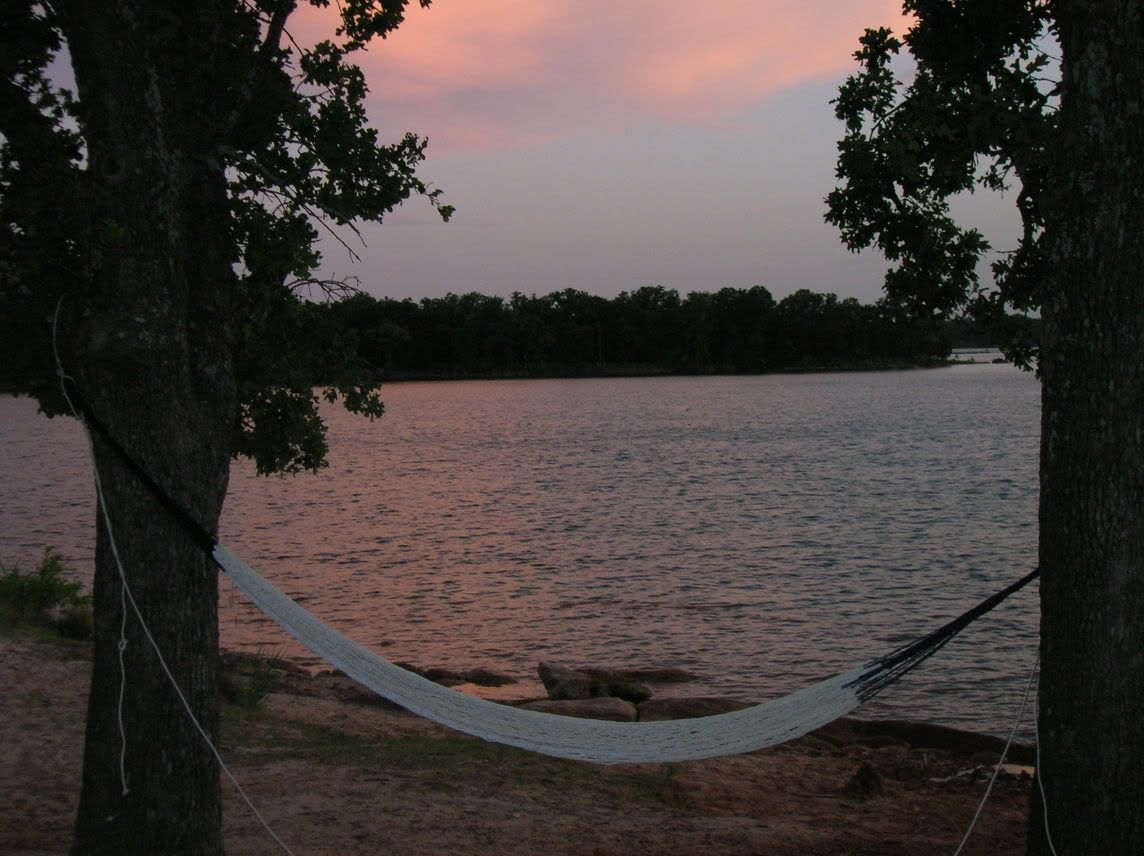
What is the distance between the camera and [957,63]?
6.08m

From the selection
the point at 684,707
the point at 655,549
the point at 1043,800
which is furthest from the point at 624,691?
the point at 655,549

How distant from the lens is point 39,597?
11.4 meters

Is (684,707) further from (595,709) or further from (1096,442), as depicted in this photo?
(1096,442)

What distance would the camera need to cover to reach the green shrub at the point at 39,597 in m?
10.8

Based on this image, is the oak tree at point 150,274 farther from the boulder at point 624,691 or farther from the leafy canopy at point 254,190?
the boulder at point 624,691

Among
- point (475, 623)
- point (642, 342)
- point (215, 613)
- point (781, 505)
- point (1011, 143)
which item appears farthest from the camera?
point (642, 342)

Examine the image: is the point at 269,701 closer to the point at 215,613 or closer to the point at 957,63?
the point at 215,613

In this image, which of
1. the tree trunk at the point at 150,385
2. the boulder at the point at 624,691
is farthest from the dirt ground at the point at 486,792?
the boulder at the point at 624,691

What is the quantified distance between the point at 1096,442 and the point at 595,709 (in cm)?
623

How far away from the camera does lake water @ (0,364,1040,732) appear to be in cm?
1388

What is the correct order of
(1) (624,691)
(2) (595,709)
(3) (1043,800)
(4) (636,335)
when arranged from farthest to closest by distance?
(4) (636,335)
(1) (624,691)
(2) (595,709)
(3) (1043,800)

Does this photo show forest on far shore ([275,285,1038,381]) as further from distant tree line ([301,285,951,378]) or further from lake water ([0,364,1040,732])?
lake water ([0,364,1040,732])

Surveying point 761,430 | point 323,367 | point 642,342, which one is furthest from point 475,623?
point 642,342

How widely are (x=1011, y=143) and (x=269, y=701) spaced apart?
7182mm
